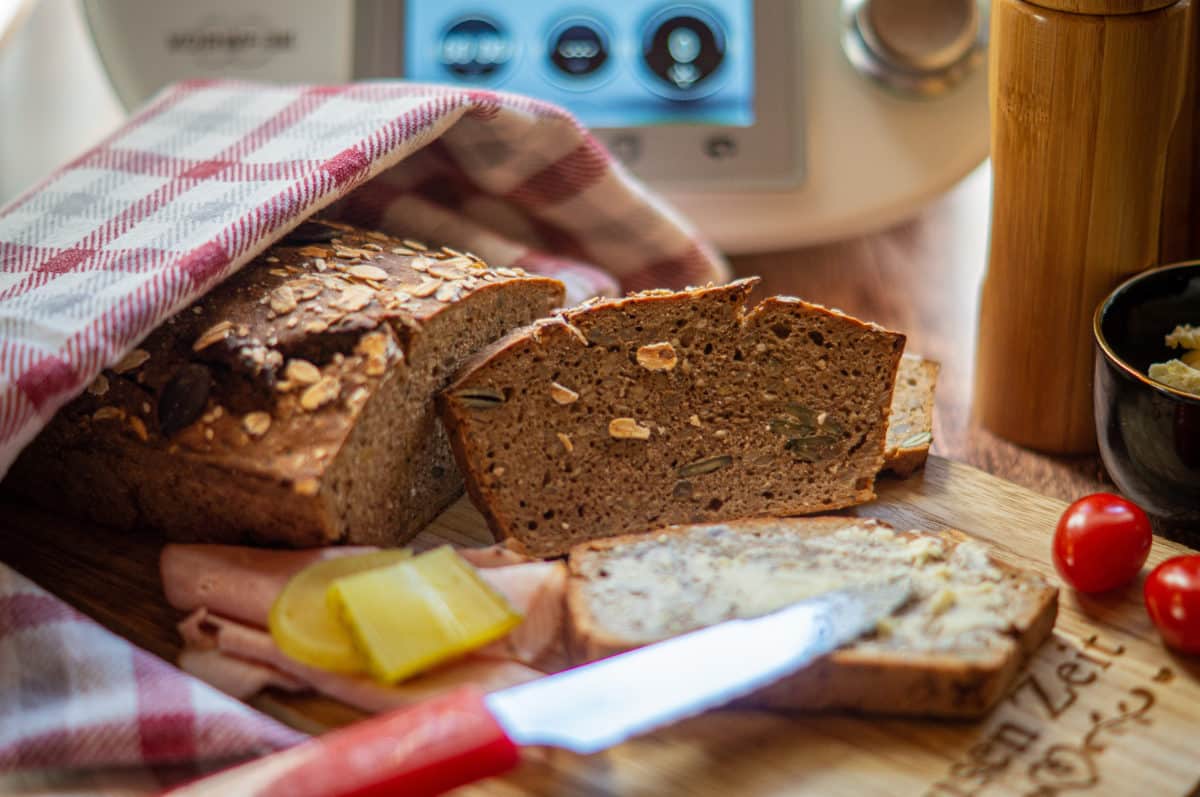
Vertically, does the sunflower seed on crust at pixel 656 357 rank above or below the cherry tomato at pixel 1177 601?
above

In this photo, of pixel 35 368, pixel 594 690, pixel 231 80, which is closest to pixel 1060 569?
pixel 594 690

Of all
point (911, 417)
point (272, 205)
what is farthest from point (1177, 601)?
point (272, 205)

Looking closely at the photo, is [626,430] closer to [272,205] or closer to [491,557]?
[491,557]

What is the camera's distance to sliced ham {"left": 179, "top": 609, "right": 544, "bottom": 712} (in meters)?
1.72

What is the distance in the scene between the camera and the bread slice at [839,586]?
169cm

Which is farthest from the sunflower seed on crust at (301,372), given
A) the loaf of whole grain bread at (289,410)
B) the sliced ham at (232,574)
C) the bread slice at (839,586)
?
the bread slice at (839,586)

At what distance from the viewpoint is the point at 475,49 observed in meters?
2.88

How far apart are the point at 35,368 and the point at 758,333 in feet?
3.79

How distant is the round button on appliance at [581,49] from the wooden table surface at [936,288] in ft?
2.08

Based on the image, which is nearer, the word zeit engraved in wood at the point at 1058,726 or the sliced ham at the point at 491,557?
the word zeit engraved in wood at the point at 1058,726

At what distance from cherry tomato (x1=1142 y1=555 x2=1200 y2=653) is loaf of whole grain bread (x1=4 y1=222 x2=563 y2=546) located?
1.14 meters

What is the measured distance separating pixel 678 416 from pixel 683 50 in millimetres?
1070

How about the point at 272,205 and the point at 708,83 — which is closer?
the point at 272,205

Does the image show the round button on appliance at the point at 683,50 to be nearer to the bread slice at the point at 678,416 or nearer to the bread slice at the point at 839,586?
the bread slice at the point at 678,416
